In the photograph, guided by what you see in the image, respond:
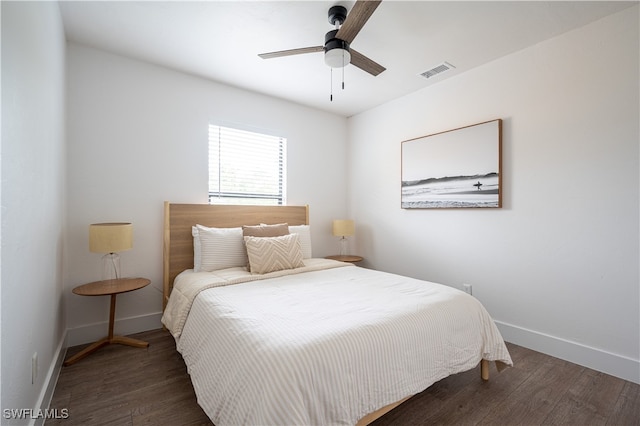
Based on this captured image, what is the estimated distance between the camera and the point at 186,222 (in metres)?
2.92

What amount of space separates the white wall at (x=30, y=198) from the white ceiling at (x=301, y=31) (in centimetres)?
48

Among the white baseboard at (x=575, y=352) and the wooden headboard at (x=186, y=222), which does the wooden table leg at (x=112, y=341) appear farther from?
the white baseboard at (x=575, y=352)

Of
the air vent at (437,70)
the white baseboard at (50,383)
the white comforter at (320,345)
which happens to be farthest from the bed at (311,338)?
the air vent at (437,70)

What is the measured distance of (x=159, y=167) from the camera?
9.41 ft

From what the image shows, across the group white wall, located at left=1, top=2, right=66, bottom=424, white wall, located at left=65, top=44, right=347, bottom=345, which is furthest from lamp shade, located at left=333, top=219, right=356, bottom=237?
white wall, located at left=1, top=2, right=66, bottom=424

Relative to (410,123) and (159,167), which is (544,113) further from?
(159,167)

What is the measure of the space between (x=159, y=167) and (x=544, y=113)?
3.61m

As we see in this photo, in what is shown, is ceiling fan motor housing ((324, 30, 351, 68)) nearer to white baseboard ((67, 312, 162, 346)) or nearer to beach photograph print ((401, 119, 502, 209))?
beach photograph print ((401, 119, 502, 209))

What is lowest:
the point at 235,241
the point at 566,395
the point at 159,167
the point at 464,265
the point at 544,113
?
the point at 566,395

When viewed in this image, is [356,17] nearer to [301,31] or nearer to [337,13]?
[337,13]

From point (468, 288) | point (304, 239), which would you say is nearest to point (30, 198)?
point (304, 239)

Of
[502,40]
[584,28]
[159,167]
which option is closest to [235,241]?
[159,167]

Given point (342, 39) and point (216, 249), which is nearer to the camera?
point (342, 39)

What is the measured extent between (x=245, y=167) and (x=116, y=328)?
2.09 meters
